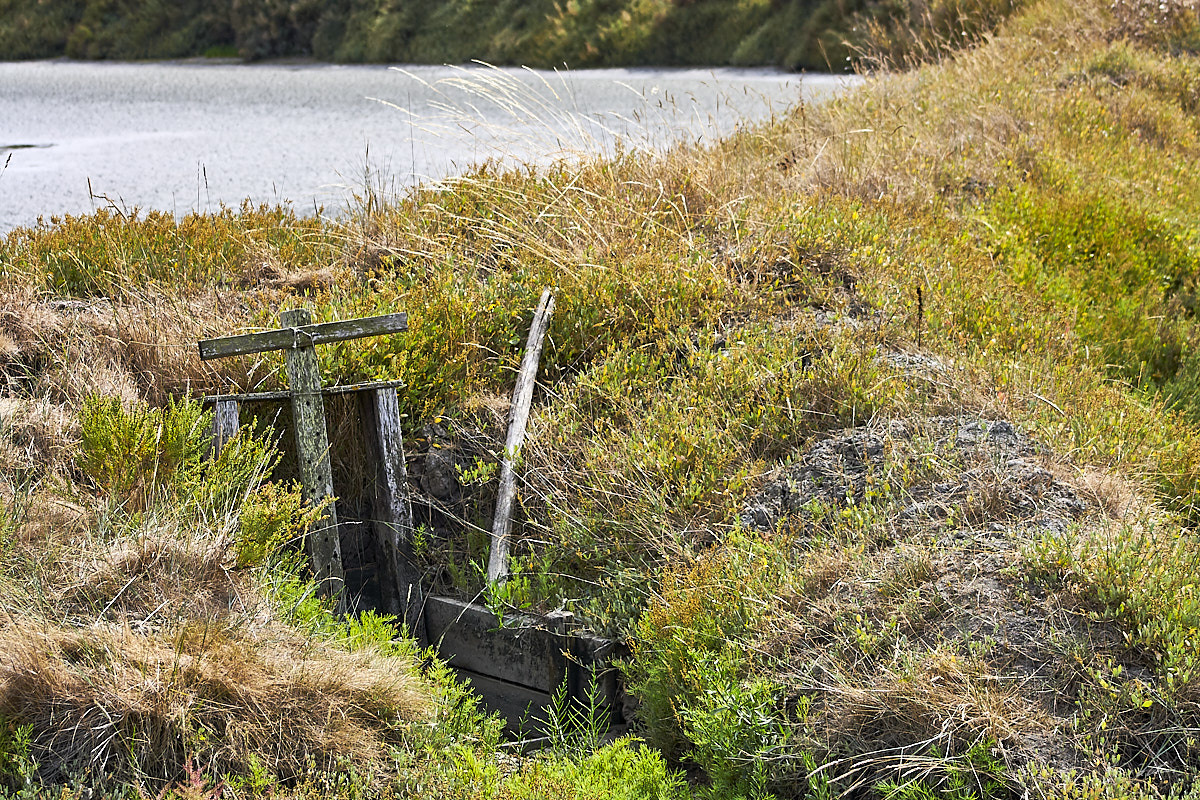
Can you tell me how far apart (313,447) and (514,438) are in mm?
1082

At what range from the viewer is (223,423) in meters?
4.92

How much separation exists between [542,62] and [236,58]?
12014mm

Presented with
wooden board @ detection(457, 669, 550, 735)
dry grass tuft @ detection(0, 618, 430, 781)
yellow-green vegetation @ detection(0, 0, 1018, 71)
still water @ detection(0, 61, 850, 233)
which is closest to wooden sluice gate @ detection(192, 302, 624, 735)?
wooden board @ detection(457, 669, 550, 735)

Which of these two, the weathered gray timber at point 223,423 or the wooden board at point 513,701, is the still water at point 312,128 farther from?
the wooden board at point 513,701

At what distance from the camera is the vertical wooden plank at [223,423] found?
4.88 meters

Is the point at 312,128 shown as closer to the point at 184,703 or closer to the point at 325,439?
the point at 325,439

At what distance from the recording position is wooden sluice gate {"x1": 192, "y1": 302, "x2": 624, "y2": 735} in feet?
15.5

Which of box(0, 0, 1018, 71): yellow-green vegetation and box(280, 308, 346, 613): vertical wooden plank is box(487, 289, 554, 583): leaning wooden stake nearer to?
box(280, 308, 346, 613): vertical wooden plank

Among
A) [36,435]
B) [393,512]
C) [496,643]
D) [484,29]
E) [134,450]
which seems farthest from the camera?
[484,29]

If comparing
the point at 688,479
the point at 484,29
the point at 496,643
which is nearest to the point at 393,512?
the point at 496,643

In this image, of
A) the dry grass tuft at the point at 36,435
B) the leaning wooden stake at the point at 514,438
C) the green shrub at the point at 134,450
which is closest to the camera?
the green shrub at the point at 134,450

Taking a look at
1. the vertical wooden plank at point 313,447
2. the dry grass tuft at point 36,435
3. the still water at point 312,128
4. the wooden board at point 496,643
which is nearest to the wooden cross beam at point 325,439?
the vertical wooden plank at point 313,447

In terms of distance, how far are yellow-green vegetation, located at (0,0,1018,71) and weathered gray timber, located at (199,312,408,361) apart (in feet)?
37.9

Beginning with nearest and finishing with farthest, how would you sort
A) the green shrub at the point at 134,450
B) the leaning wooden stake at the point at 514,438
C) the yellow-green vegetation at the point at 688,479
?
the yellow-green vegetation at the point at 688,479
the green shrub at the point at 134,450
the leaning wooden stake at the point at 514,438
